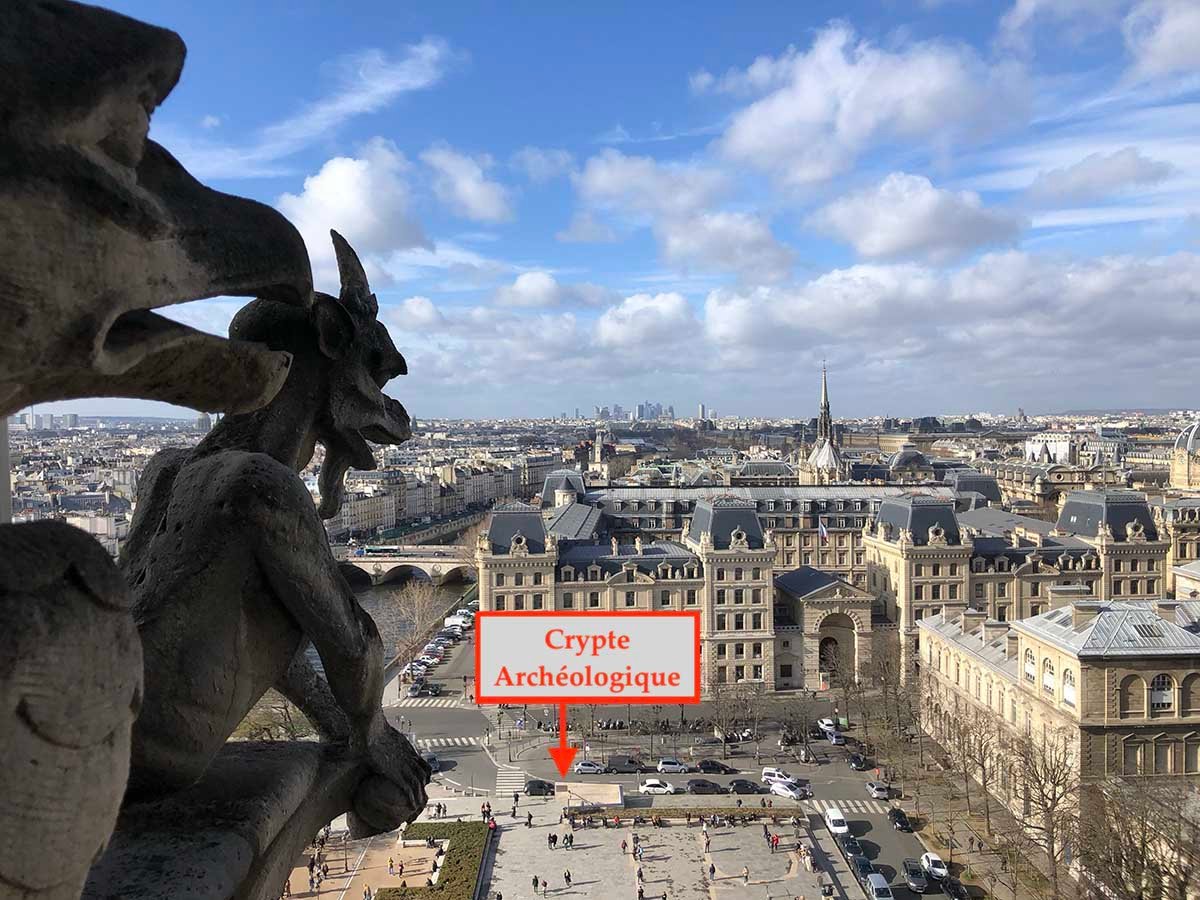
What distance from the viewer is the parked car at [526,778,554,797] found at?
31359 mm

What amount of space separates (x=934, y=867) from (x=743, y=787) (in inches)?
300

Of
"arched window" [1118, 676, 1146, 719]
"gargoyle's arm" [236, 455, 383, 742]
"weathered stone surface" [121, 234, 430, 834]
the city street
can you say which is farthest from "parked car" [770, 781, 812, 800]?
"gargoyle's arm" [236, 455, 383, 742]

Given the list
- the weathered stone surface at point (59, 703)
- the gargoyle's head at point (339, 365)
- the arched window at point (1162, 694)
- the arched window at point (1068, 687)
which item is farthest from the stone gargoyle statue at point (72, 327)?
the arched window at point (1162, 694)

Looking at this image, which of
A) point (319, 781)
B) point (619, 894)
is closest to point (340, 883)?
point (619, 894)

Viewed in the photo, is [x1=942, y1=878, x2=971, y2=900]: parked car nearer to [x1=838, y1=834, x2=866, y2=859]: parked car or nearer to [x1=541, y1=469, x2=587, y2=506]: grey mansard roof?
[x1=838, y1=834, x2=866, y2=859]: parked car

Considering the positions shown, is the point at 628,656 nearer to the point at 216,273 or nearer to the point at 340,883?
the point at 340,883

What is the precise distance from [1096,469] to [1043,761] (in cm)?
7020

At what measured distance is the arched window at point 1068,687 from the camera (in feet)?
88.2

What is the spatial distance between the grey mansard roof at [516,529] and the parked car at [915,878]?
22.6m

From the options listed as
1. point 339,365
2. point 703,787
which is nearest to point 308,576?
point 339,365

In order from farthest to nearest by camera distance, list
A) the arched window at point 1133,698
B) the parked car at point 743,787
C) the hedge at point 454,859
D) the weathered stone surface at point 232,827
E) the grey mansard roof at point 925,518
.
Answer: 1. the grey mansard roof at point 925,518
2. the parked car at point 743,787
3. the arched window at point 1133,698
4. the hedge at point 454,859
5. the weathered stone surface at point 232,827

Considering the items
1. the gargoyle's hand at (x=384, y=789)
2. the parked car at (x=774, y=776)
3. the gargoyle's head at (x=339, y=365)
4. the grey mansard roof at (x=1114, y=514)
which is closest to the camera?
the gargoyle's head at (x=339, y=365)

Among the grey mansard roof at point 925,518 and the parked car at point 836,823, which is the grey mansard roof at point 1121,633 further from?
the grey mansard roof at point 925,518

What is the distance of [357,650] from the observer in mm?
3877
